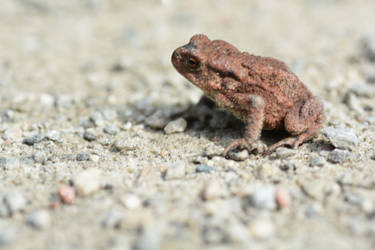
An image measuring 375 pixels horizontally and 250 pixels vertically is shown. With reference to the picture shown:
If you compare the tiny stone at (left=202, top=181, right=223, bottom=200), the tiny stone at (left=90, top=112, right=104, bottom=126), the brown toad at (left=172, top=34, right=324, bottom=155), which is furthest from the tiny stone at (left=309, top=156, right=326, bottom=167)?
the tiny stone at (left=90, top=112, right=104, bottom=126)

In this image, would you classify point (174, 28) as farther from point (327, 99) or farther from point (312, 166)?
point (312, 166)

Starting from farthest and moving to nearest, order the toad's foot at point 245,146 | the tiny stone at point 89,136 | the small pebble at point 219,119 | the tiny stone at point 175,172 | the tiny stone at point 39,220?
the small pebble at point 219,119, the tiny stone at point 89,136, the toad's foot at point 245,146, the tiny stone at point 175,172, the tiny stone at point 39,220

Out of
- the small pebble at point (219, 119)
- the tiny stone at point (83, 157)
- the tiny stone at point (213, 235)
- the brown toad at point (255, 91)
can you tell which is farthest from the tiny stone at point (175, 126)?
the tiny stone at point (213, 235)

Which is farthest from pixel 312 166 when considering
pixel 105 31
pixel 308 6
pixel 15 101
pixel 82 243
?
pixel 308 6

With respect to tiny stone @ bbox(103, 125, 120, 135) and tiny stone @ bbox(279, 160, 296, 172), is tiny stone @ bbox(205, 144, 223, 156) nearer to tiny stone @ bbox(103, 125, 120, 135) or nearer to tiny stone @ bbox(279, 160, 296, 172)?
tiny stone @ bbox(279, 160, 296, 172)

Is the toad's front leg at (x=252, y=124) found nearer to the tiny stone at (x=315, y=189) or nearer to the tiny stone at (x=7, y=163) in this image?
the tiny stone at (x=315, y=189)

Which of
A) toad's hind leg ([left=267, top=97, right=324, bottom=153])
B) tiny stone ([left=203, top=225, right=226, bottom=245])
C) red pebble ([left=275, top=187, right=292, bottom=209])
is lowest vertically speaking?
tiny stone ([left=203, top=225, right=226, bottom=245])
